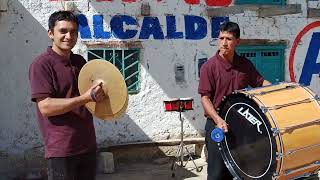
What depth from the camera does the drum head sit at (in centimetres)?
382

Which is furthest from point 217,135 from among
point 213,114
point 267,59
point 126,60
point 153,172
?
point 267,59

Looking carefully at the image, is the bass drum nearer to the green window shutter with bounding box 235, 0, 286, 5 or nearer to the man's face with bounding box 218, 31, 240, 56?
the man's face with bounding box 218, 31, 240, 56

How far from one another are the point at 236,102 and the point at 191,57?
378cm

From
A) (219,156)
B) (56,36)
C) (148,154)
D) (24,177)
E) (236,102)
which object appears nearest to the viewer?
(56,36)

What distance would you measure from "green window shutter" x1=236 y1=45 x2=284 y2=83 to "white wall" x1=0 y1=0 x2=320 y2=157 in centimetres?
13

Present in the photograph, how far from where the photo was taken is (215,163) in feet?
14.3

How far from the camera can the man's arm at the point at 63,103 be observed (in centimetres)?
297

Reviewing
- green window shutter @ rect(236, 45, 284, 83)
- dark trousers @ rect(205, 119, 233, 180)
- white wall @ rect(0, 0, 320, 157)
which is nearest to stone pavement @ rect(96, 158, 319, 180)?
white wall @ rect(0, 0, 320, 157)

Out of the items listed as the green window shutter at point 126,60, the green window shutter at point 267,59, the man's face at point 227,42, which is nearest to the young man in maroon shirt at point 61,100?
the man's face at point 227,42

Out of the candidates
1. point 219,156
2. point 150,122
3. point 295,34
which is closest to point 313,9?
point 295,34

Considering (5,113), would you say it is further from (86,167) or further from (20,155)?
(86,167)

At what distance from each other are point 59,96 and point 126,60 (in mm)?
4406

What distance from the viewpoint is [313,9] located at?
27.3 ft

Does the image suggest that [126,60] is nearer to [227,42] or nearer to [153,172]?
[153,172]
